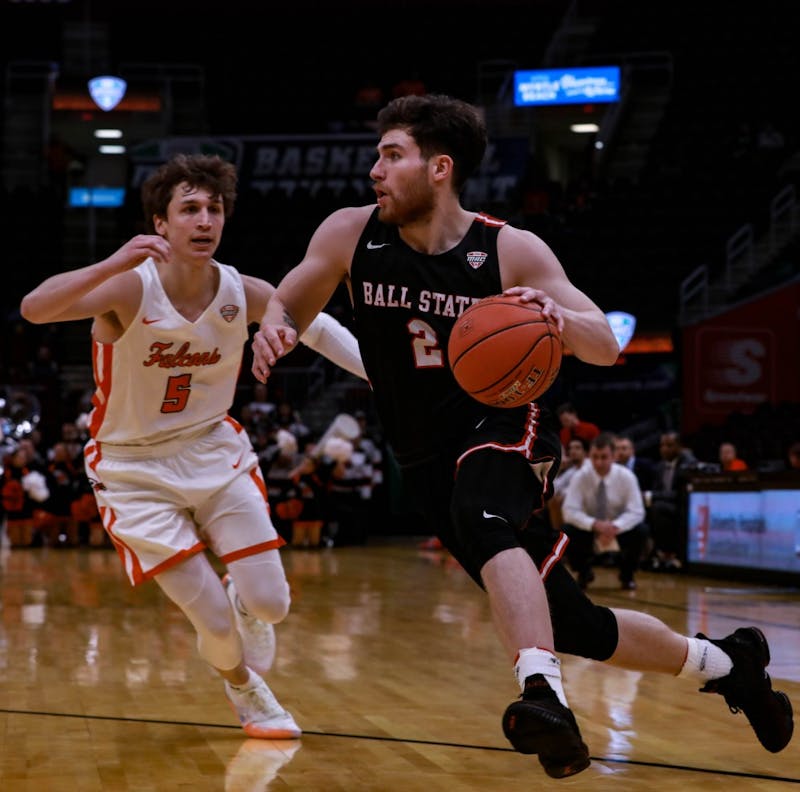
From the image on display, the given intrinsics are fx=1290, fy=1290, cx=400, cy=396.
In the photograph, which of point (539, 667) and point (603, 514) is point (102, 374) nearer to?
point (539, 667)

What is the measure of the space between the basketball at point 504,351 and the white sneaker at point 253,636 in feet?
6.35

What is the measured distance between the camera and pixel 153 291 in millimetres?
4656

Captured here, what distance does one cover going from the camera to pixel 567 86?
26.2m

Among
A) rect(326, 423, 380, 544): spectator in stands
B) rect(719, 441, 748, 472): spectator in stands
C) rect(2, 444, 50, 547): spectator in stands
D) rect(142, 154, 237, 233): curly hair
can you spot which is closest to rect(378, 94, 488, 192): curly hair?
rect(142, 154, 237, 233): curly hair

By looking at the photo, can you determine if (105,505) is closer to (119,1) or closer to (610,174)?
(610,174)

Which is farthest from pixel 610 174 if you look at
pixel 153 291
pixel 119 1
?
pixel 153 291

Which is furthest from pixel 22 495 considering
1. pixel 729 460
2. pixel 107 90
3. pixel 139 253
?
pixel 139 253

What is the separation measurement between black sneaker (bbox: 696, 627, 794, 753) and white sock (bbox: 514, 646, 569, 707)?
3.02 ft

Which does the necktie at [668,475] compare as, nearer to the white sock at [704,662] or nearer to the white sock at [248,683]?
the white sock at [248,683]

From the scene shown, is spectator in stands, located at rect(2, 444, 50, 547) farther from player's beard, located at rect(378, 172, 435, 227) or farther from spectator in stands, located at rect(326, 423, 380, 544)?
player's beard, located at rect(378, 172, 435, 227)

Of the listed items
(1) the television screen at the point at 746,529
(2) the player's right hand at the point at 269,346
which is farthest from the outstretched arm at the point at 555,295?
(1) the television screen at the point at 746,529

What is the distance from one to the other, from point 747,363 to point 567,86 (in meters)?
9.99

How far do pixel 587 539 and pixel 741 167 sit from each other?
48.7 ft

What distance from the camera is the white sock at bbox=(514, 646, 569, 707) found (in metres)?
3.11
